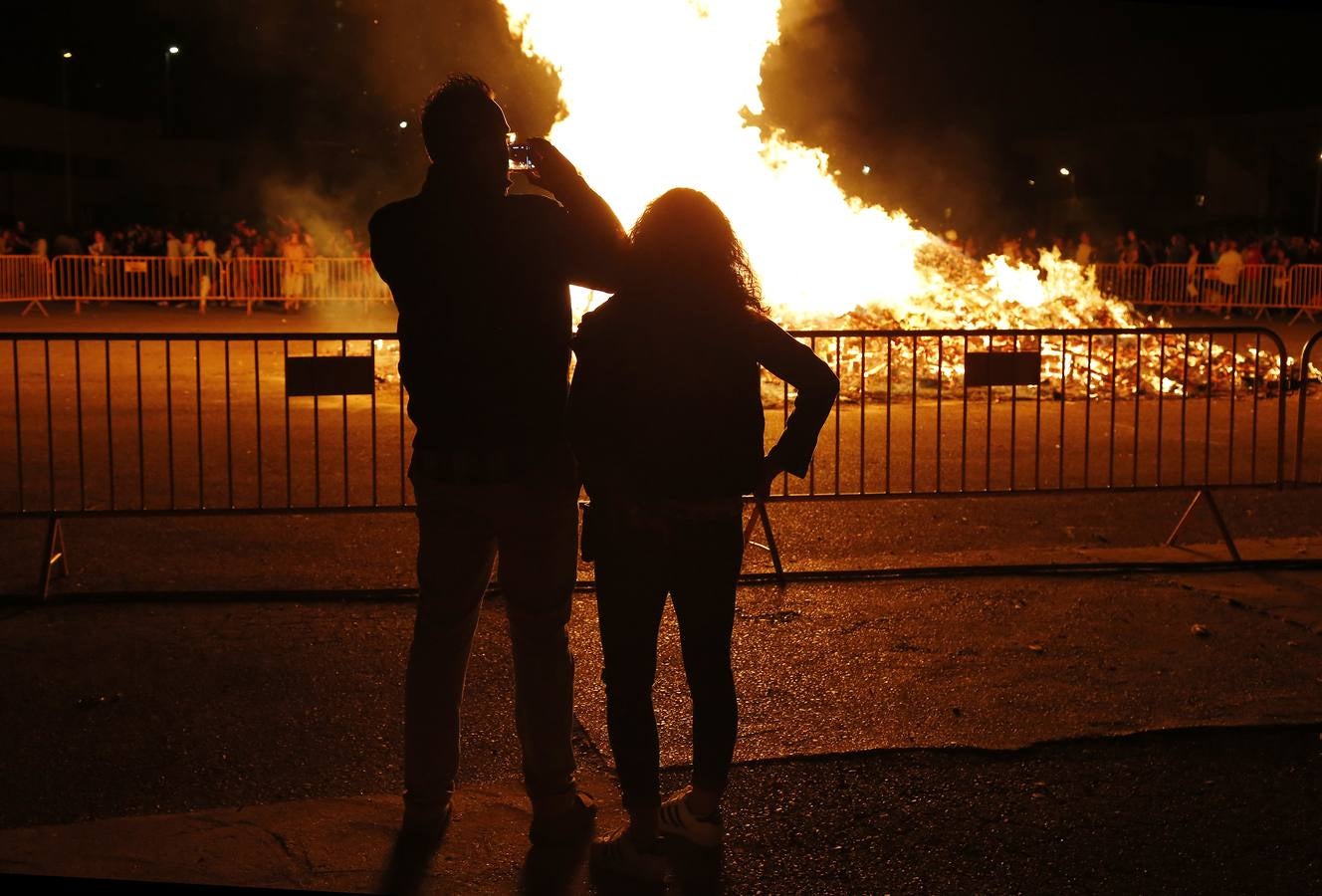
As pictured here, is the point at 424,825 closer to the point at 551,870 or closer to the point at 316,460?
the point at 551,870

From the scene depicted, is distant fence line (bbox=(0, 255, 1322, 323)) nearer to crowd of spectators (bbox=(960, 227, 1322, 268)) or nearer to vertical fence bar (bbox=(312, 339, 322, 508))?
crowd of spectators (bbox=(960, 227, 1322, 268))

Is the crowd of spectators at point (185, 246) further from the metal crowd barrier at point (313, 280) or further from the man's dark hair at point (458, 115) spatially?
the man's dark hair at point (458, 115)

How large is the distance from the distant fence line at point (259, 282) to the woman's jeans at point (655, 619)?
947 inches

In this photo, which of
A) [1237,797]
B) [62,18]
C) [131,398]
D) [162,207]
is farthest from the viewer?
[62,18]

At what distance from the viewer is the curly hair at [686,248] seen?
3842 millimetres

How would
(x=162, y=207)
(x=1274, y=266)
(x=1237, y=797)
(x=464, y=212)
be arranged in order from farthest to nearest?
1. (x=162, y=207)
2. (x=1274, y=266)
3. (x=1237, y=797)
4. (x=464, y=212)

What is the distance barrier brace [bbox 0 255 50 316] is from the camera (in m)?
26.4

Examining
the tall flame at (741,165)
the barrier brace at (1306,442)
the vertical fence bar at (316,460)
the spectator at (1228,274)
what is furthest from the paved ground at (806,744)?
the spectator at (1228,274)

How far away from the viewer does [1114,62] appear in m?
49.2

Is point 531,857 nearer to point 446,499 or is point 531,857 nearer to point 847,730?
point 446,499

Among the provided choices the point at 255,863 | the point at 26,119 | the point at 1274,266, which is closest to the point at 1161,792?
the point at 255,863

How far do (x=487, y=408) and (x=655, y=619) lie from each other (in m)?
0.72

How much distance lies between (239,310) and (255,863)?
2582cm

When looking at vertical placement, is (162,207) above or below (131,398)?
above
